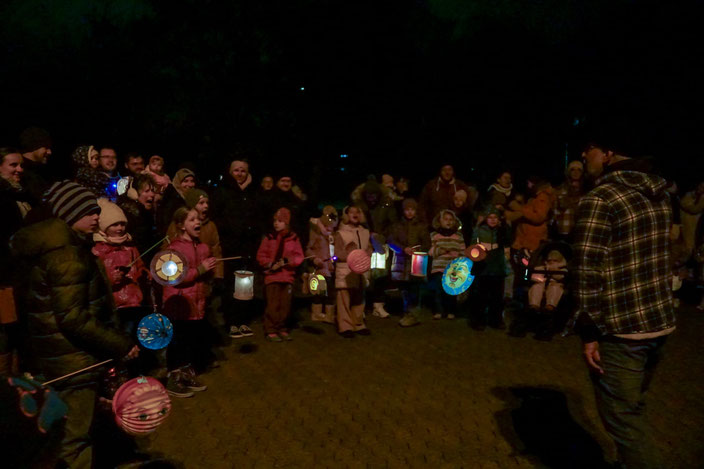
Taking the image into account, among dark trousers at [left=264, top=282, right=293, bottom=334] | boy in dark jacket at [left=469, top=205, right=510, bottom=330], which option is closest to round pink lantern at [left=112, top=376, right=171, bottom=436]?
dark trousers at [left=264, top=282, right=293, bottom=334]

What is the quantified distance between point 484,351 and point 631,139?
4.91 meters

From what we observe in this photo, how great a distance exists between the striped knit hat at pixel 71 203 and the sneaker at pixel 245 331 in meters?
5.00

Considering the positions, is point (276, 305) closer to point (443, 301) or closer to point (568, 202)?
point (443, 301)

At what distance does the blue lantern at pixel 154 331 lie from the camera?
5449 mm

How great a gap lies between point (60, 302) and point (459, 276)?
219 inches

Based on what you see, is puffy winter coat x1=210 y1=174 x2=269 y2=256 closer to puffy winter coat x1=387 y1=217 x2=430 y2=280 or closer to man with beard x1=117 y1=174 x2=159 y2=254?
man with beard x1=117 y1=174 x2=159 y2=254

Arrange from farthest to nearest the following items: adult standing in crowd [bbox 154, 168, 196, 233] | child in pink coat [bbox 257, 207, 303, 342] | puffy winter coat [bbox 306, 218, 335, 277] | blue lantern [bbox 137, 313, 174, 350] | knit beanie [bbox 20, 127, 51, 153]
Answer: puffy winter coat [bbox 306, 218, 335, 277], child in pink coat [bbox 257, 207, 303, 342], adult standing in crowd [bbox 154, 168, 196, 233], knit beanie [bbox 20, 127, 51, 153], blue lantern [bbox 137, 313, 174, 350]

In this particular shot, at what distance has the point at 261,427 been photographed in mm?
5430

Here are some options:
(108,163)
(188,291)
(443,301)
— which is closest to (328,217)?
(443,301)

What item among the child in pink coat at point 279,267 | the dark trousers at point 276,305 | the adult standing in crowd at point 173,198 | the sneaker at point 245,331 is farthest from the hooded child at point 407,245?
the adult standing in crowd at point 173,198

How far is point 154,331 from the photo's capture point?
18.0 ft

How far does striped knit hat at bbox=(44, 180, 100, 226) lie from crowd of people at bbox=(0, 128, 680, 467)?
0.4 inches

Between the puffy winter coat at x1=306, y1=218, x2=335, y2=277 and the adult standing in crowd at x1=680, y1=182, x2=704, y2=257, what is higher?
the adult standing in crowd at x1=680, y1=182, x2=704, y2=257

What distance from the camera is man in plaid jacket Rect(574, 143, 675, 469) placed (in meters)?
3.69
